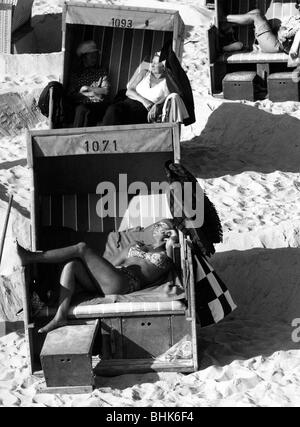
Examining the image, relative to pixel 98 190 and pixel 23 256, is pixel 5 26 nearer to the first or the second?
pixel 98 190

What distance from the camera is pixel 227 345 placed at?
30.8 feet

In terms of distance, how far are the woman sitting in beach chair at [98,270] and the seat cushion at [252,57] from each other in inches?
170

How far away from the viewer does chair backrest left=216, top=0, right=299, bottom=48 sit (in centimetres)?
1411

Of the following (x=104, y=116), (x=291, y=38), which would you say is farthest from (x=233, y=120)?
(x=104, y=116)

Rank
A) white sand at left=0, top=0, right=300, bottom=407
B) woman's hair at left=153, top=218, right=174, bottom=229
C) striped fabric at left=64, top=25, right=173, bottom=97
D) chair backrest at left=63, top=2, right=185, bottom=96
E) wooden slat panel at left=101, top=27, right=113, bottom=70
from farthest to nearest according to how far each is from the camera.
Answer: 1. wooden slat panel at left=101, top=27, right=113, bottom=70
2. striped fabric at left=64, top=25, right=173, bottom=97
3. chair backrest at left=63, top=2, right=185, bottom=96
4. woman's hair at left=153, top=218, right=174, bottom=229
5. white sand at left=0, top=0, right=300, bottom=407

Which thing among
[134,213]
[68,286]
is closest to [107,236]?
[134,213]

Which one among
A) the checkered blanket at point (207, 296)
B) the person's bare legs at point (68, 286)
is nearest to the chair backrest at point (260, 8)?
the checkered blanket at point (207, 296)

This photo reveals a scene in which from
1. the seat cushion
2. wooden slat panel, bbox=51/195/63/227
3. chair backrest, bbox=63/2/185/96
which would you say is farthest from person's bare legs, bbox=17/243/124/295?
the seat cushion

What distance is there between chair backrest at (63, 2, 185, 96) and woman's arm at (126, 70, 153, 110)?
0.97 feet

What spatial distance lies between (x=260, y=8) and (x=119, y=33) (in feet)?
7.32

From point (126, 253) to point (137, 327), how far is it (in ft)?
2.45

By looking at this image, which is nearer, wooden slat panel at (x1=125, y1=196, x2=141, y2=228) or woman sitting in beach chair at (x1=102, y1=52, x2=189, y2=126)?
wooden slat panel at (x1=125, y1=196, x2=141, y2=228)

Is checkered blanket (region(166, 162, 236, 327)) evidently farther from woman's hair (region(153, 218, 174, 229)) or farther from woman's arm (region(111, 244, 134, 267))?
woman's arm (region(111, 244, 134, 267))

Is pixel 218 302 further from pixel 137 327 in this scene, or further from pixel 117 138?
pixel 117 138
